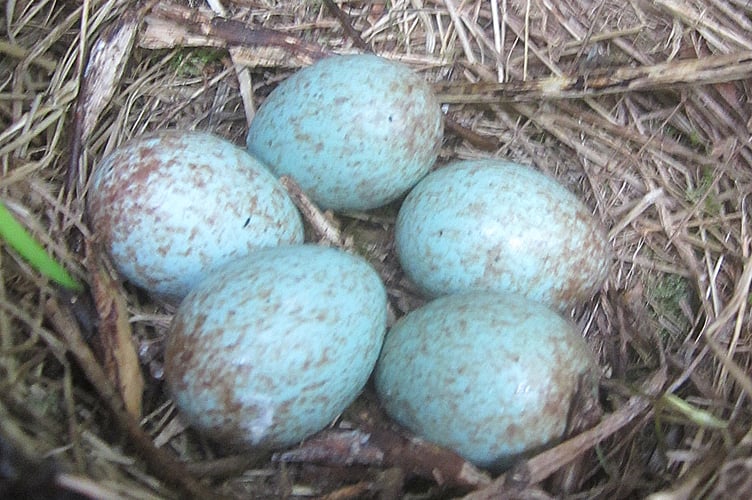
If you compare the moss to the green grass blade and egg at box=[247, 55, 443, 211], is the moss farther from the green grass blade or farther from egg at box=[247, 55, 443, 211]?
the green grass blade

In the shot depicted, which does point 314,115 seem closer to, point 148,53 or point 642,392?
point 148,53

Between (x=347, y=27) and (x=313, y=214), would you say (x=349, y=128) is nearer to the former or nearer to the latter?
(x=313, y=214)

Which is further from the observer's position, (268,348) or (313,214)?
(313,214)

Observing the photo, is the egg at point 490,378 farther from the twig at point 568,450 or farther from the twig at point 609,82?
the twig at point 609,82

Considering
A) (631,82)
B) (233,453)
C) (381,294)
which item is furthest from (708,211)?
(233,453)

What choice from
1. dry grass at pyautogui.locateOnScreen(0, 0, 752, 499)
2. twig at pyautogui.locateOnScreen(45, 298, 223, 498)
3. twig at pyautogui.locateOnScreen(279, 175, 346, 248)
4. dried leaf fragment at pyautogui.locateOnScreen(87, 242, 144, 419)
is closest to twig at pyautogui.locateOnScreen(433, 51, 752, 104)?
dry grass at pyautogui.locateOnScreen(0, 0, 752, 499)

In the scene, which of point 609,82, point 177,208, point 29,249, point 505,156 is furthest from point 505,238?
point 29,249
